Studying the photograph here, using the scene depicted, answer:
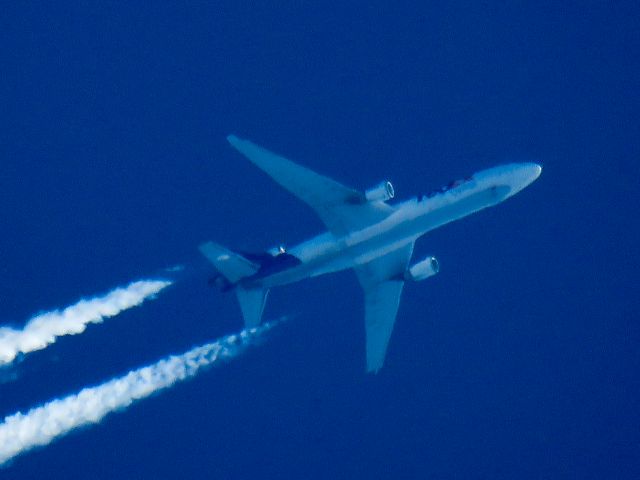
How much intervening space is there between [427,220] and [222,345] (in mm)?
12271

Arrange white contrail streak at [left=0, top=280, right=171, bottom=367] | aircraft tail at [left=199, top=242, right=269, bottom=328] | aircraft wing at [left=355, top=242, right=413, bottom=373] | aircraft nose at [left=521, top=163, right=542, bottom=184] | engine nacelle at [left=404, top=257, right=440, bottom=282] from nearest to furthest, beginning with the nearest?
aircraft tail at [left=199, top=242, right=269, bottom=328], engine nacelle at [left=404, top=257, right=440, bottom=282], aircraft nose at [left=521, top=163, right=542, bottom=184], white contrail streak at [left=0, top=280, right=171, bottom=367], aircraft wing at [left=355, top=242, right=413, bottom=373]

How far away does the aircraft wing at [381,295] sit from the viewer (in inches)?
1554

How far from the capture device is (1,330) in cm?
3825

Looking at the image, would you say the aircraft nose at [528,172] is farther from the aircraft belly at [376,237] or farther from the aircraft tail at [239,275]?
the aircraft tail at [239,275]

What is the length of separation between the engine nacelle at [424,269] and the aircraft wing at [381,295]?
61.3 inches

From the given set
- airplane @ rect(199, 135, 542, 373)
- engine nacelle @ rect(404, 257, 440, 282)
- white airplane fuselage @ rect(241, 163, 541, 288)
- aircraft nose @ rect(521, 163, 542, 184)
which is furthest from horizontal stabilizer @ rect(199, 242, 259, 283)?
aircraft nose @ rect(521, 163, 542, 184)

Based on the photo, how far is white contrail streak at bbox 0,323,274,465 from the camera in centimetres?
3762

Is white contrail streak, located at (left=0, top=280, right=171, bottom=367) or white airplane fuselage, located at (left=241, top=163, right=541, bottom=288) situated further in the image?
white contrail streak, located at (left=0, top=280, right=171, bottom=367)

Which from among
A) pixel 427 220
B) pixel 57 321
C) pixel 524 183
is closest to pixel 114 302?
pixel 57 321

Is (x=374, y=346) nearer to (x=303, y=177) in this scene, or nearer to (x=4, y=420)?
(x=303, y=177)

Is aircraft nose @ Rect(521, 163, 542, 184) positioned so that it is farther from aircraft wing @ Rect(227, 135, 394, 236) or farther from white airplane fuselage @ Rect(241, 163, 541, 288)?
aircraft wing @ Rect(227, 135, 394, 236)

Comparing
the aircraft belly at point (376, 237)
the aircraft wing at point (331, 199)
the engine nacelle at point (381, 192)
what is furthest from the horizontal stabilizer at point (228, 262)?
the engine nacelle at point (381, 192)

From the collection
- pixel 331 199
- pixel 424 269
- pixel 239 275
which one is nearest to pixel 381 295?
pixel 424 269

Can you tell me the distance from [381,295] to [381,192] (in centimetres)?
624
